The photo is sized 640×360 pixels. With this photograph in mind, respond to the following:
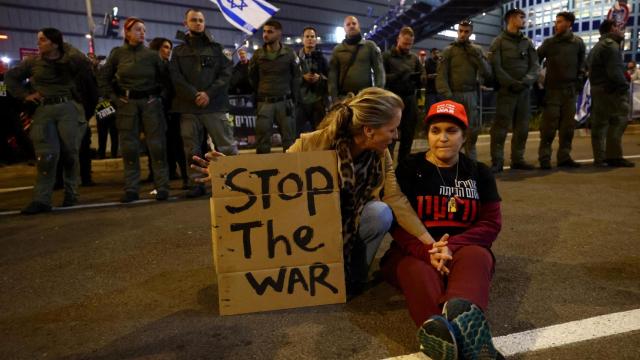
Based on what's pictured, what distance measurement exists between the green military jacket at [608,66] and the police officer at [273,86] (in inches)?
172

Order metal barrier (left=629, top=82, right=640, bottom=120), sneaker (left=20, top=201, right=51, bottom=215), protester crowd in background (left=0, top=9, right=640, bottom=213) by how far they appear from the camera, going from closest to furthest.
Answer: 1. sneaker (left=20, top=201, right=51, bottom=215)
2. protester crowd in background (left=0, top=9, right=640, bottom=213)
3. metal barrier (left=629, top=82, right=640, bottom=120)

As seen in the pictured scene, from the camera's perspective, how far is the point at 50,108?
5.24 metres

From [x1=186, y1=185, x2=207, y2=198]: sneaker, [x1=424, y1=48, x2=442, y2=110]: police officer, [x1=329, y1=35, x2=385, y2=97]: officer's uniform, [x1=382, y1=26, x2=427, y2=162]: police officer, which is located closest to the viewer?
[x1=186, y1=185, x2=207, y2=198]: sneaker

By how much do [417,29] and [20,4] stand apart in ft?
88.7

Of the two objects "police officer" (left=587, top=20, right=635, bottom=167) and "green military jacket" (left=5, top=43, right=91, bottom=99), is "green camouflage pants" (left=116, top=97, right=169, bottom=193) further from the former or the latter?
"police officer" (left=587, top=20, right=635, bottom=167)

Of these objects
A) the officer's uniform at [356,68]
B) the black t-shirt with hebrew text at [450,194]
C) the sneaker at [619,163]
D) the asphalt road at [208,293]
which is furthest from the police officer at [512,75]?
the black t-shirt with hebrew text at [450,194]

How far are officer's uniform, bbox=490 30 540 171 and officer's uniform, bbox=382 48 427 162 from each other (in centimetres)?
107

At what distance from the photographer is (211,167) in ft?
7.91

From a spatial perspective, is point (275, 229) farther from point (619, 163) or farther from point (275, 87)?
point (619, 163)

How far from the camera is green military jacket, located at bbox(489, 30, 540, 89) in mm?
6805

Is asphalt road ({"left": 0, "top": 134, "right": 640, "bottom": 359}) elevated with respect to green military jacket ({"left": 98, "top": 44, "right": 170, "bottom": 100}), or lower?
lower

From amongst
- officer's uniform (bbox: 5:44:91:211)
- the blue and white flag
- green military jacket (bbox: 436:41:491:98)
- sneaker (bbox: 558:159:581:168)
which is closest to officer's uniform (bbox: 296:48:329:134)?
the blue and white flag

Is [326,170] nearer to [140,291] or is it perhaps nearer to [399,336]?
[399,336]

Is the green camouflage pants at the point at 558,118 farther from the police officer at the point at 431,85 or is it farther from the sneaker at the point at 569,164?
the police officer at the point at 431,85
